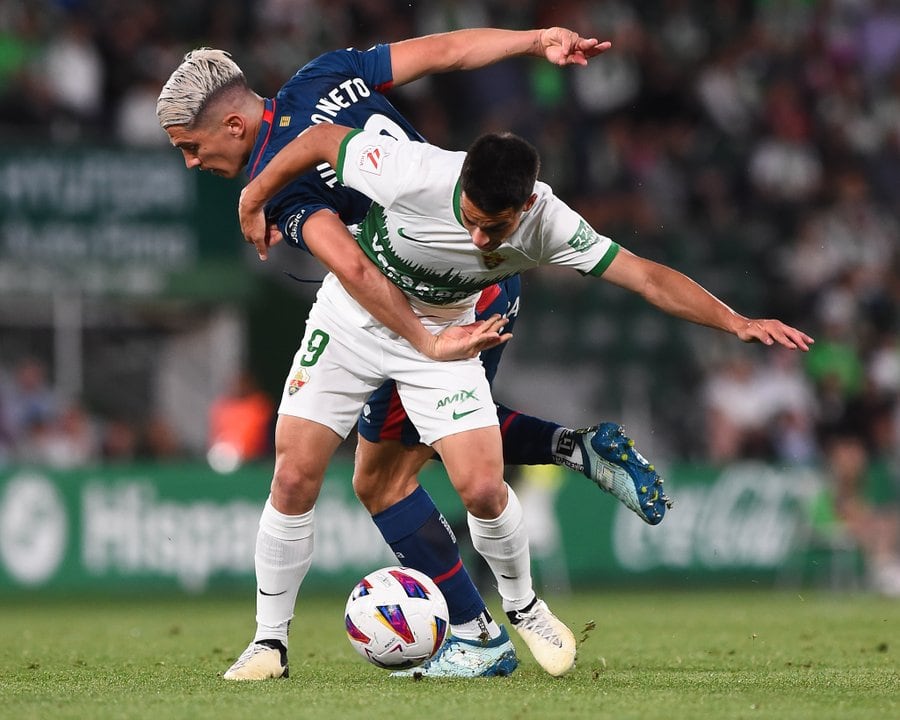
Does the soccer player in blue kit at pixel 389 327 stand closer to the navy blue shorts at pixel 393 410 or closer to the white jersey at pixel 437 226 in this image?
the navy blue shorts at pixel 393 410

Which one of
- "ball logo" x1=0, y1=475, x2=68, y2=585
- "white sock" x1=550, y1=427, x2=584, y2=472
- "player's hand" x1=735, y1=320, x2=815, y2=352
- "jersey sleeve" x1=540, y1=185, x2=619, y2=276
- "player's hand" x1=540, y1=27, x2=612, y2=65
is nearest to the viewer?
"player's hand" x1=735, y1=320, x2=815, y2=352

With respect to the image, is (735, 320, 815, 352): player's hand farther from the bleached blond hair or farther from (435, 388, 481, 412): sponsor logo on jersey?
the bleached blond hair

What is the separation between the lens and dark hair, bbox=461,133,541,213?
536cm

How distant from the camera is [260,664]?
605cm

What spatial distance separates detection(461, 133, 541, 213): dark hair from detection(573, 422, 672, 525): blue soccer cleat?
1.40 m

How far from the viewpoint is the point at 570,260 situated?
5945 mm

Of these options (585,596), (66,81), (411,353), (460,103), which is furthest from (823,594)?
(411,353)

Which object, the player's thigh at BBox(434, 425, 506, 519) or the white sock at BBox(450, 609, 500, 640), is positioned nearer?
the player's thigh at BBox(434, 425, 506, 519)

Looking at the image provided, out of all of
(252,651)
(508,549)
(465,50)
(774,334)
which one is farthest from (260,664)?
(465,50)

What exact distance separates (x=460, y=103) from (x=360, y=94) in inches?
387

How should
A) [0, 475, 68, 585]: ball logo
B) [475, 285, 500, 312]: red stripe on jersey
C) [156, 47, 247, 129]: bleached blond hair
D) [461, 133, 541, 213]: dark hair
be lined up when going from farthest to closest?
[0, 475, 68, 585]: ball logo, [475, 285, 500, 312]: red stripe on jersey, [156, 47, 247, 129]: bleached blond hair, [461, 133, 541, 213]: dark hair

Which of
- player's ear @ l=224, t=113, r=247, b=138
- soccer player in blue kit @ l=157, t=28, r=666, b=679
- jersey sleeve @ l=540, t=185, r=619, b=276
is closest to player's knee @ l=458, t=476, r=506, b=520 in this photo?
soccer player in blue kit @ l=157, t=28, r=666, b=679

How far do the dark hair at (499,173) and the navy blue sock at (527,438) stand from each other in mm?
1497

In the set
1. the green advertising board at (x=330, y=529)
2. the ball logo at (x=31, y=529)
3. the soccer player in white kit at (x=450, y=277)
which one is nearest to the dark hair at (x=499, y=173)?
the soccer player in white kit at (x=450, y=277)
